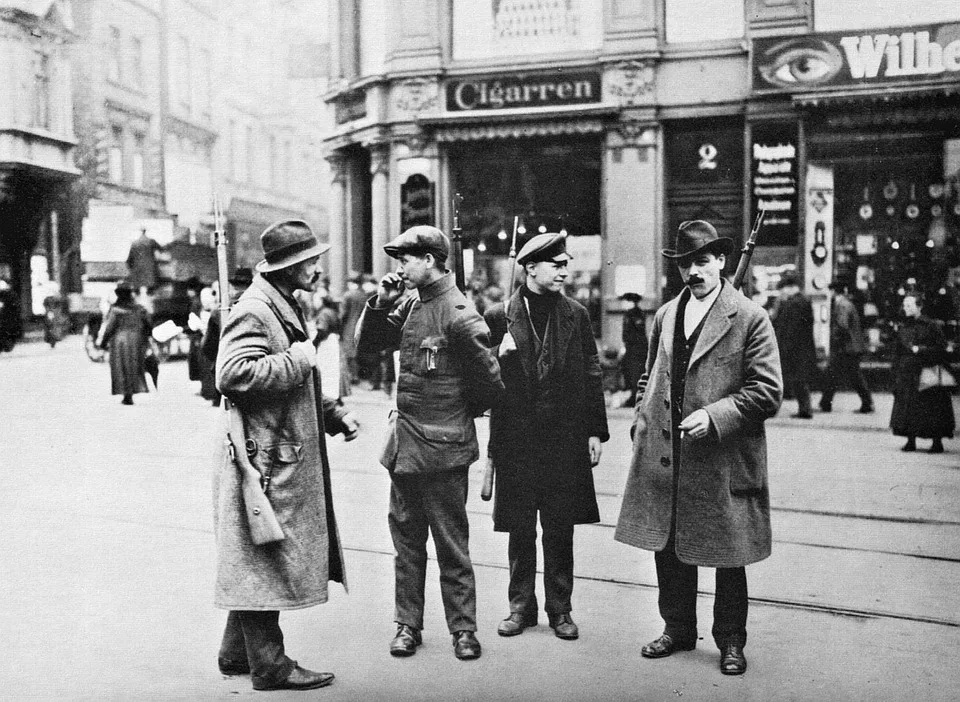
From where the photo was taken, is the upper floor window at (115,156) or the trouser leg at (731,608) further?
the upper floor window at (115,156)

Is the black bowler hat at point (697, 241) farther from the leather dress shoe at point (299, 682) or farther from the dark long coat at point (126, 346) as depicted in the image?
the dark long coat at point (126, 346)

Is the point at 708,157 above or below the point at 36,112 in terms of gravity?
below

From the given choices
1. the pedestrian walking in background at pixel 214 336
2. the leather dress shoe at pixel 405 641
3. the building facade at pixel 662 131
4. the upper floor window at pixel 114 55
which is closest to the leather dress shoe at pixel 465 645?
the leather dress shoe at pixel 405 641

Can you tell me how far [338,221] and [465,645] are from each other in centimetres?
1677

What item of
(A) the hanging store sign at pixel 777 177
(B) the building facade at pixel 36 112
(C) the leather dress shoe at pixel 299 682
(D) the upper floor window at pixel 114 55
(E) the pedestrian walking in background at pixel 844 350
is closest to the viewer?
(C) the leather dress shoe at pixel 299 682

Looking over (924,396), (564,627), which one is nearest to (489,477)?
(564,627)

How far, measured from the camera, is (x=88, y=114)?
42.2ft

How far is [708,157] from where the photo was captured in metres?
16.7

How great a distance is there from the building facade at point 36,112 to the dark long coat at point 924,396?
10.2 metres

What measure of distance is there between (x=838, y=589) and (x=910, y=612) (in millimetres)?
466

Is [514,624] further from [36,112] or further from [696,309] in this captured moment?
[36,112]

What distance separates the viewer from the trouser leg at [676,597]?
181 inches

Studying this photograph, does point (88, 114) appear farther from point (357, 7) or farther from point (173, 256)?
point (357, 7)

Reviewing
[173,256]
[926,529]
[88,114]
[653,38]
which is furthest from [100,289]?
[926,529]
